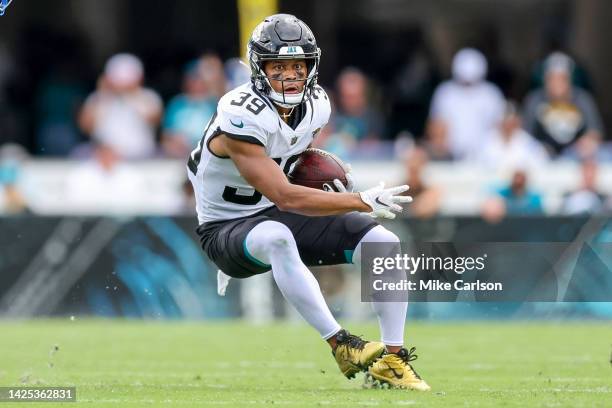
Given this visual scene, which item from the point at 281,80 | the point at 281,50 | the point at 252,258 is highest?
the point at 281,50

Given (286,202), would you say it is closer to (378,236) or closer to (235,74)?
(378,236)

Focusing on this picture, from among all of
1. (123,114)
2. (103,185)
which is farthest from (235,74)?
(103,185)

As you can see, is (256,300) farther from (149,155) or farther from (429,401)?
(429,401)

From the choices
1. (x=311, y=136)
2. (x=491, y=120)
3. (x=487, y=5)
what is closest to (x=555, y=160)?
(x=491, y=120)

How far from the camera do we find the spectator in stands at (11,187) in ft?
44.0

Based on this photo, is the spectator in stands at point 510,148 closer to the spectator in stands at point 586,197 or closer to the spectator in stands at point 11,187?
the spectator in stands at point 586,197

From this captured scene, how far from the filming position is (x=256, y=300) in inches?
494

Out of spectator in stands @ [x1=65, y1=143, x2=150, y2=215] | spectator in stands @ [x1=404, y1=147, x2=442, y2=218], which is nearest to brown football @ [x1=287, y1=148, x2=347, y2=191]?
spectator in stands @ [x1=404, y1=147, x2=442, y2=218]

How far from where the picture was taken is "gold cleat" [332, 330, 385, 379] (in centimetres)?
711

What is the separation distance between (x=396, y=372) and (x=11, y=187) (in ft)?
23.1

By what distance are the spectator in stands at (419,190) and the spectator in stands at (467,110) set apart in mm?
1334

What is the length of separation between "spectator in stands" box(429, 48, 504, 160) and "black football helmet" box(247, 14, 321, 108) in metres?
6.63

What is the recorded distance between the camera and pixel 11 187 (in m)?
13.5

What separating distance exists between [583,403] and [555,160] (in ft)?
24.4
